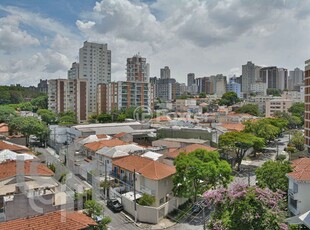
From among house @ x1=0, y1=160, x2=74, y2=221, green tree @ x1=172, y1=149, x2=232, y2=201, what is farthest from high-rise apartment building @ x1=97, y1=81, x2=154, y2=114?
green tree @ x1=172, y1=149, x2=232, y2=201

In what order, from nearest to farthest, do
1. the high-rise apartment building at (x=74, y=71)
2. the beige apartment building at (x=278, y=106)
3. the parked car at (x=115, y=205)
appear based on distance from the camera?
the parked car at (x=115, y=205) < the beige apartment building at (x=278, y=106) < the high-rise apartment building at (x=74, y=71)

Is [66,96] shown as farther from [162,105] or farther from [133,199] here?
[133,199]

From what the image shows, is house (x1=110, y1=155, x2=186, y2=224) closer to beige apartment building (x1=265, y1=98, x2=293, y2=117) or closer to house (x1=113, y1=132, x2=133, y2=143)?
house (x1=113, y1=132, x2=133, y2=143)

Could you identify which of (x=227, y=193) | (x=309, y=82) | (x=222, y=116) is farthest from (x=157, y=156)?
(x=222, y=116)

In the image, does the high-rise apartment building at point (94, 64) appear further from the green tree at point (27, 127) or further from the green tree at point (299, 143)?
the green tree at point (299, 143)

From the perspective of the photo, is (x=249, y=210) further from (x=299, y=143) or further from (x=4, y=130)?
(x=4, y=130)

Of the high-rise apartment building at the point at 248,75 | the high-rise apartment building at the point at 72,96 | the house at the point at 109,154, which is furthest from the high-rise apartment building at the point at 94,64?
the high-rise apartment building at the point at 248,75
